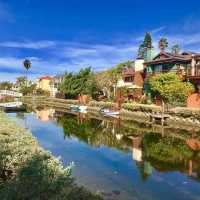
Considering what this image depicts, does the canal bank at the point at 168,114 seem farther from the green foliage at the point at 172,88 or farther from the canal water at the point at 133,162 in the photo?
the canal water at the point at 133,162

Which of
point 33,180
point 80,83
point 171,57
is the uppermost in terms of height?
point 171,57

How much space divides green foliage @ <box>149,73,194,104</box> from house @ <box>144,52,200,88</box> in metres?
1.99

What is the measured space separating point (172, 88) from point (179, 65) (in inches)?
337

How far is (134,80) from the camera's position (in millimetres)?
78875

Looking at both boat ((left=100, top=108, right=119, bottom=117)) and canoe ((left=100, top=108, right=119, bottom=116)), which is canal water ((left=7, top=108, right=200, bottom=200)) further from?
canoe ((left=100, top=108, right=119, bottom=116))

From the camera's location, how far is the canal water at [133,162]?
16422 millimetres

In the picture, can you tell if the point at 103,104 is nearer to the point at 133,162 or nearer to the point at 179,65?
the point at 179,65

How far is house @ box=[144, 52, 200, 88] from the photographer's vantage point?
190 feet

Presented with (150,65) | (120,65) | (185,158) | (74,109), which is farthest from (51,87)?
(185,158)

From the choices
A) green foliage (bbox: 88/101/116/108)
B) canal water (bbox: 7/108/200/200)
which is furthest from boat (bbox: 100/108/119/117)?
canal water (bbox: 7/108/200/200)

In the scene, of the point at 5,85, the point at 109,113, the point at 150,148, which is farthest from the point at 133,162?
the point at 5,85

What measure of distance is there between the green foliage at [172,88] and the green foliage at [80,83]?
2831 cm

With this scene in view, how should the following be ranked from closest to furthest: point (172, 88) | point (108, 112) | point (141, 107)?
point (172, 88) → point (141, 107) → point (108, 112)

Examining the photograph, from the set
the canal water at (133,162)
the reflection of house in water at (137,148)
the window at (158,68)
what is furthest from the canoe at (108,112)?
the reflection of house in water at (137,148)
